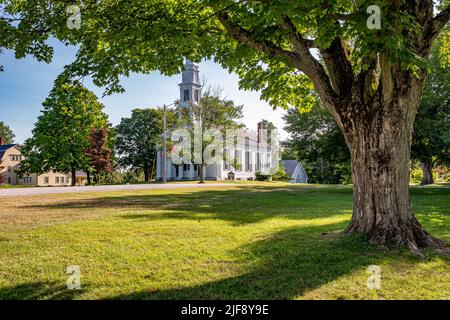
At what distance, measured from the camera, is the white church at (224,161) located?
5338cm

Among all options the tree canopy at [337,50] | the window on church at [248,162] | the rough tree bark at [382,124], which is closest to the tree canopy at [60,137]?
the window on church at [248,162]

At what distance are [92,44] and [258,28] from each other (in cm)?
476

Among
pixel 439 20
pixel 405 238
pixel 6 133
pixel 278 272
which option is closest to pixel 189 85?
pixel 439 20

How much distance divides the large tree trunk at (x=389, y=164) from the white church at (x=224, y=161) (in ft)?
128

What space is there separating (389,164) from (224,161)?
45467 millimetres

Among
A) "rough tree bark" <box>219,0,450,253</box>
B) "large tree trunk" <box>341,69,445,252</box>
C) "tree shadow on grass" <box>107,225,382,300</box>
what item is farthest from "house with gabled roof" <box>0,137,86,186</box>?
"large tree trunk" <box>341,69,445,252</box>

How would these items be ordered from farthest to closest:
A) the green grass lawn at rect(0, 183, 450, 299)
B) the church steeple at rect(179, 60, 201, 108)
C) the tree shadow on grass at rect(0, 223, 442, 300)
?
the church steeple at rect(179, 60, 201, 108)
the green grass lawn at rect(0, 183, 450, 299)
the tree shadow on grass at rect(0, 223, 442, 300)

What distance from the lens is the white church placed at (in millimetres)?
53375

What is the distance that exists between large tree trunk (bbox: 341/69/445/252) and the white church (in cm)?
3901

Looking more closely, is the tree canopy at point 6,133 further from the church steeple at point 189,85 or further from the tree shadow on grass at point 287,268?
the tree shadow on grass at point 287,268

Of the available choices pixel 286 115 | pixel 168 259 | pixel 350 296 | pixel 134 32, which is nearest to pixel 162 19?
pixel 134 32

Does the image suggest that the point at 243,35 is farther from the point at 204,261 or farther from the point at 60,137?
the point at 60,137

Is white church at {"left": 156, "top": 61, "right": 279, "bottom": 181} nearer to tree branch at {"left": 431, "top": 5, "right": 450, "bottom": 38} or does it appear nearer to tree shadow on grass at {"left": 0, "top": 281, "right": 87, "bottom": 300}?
tree branch at {"left": 431, "top": 5, "right": 450, "bottom": 38}

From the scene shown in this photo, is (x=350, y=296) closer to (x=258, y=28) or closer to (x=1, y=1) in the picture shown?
(x=258, y=28)
